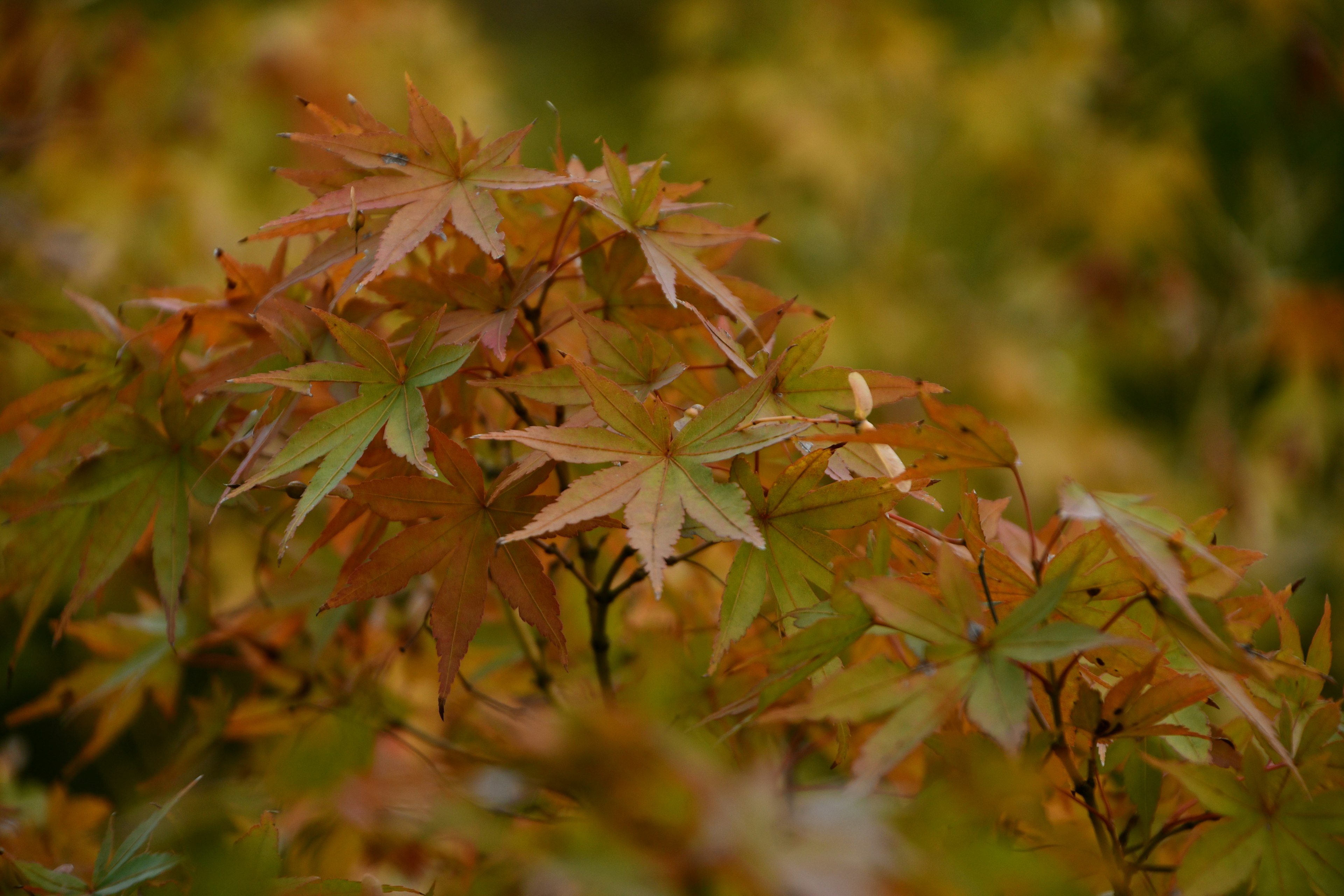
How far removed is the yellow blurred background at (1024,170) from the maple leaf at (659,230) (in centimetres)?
185

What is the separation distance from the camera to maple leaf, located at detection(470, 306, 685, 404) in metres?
0.50

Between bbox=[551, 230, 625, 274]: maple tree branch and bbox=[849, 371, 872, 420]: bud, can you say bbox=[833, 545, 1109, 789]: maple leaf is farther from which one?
bbox=[551, 230, 625, 274]: maple tree branch

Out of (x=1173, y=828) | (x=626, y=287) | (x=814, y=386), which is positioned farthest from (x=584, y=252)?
(x=1173, y=828)

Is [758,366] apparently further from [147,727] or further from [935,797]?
[147,727]

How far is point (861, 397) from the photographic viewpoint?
0.49 meters

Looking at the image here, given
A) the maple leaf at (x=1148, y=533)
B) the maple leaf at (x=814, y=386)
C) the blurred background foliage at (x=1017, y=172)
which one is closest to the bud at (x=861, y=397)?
the maple leaf at (x=814, y=386)

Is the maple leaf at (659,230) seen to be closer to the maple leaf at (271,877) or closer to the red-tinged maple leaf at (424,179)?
the red-tinged maple leaf at (424,179)

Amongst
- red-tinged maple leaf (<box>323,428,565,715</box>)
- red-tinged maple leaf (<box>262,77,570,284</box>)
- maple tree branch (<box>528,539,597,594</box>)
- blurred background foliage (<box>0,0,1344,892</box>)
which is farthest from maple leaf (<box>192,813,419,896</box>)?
blurred background foliage (<box>0,0,1344,892</box>)

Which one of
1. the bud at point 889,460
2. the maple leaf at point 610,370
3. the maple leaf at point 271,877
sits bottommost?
the maple leaf at point 271,877

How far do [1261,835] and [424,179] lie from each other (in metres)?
0.55

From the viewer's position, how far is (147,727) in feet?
→ 4.59

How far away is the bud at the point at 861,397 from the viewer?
1.60ft

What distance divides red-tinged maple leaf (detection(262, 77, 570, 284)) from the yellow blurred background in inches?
70.0

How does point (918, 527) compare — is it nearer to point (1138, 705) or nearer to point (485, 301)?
point (1138, 705)
